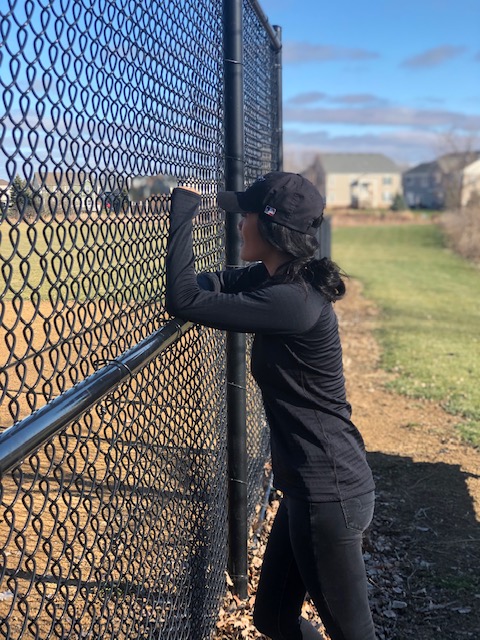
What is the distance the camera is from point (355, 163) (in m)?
118

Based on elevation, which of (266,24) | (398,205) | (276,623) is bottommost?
(398,205)

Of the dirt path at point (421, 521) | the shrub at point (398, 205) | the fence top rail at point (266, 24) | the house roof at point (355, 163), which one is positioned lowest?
the shrub at point (398, 205)

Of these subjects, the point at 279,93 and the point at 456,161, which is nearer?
the point at 279,93

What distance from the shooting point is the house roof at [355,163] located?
116931 millimetres

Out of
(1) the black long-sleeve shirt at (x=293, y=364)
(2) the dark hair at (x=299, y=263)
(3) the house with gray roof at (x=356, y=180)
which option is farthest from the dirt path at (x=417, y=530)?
(3) the house with gray roof at (x=356, y=180)

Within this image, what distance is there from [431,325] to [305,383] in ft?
39.6

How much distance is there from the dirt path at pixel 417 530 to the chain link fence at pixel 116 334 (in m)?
0.98

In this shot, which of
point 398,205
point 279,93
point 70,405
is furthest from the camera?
point 398,205

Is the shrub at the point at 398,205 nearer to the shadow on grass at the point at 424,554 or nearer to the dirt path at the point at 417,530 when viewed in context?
the dirt path at the point at 417,530

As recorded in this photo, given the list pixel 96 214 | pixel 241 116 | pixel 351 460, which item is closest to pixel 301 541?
pixel 351 460

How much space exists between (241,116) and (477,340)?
984cm

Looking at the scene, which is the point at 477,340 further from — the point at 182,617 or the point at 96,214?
the point at 96,214

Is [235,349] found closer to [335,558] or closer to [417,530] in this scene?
[335,558]

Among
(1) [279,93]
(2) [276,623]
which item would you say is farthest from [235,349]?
(1) [279,93]
